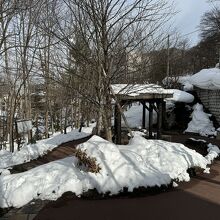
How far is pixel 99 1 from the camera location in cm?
930

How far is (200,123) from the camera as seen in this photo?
2062 cm

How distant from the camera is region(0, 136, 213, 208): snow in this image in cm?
701

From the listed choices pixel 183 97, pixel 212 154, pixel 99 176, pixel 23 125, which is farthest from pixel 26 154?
pixel 183 97

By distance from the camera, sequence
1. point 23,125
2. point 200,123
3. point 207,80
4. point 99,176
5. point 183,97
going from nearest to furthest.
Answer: point 99,176 < point 23,125 < point 200,123 < point 207,80 < point 183,97

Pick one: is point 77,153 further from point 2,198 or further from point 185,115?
point 185,115

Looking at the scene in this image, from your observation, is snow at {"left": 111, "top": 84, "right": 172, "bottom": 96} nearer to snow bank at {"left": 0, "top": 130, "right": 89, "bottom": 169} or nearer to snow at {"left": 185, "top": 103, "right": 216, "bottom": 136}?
snow bank at {"left": 0, "top": 130, "right": 89, "bottom": 169}

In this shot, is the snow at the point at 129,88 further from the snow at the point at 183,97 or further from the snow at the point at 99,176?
the snow at the point at 183,97

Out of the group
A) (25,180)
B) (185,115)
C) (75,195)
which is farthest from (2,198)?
(185,115)

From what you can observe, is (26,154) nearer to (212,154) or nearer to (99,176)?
(99,176)

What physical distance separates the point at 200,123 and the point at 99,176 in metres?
14.0

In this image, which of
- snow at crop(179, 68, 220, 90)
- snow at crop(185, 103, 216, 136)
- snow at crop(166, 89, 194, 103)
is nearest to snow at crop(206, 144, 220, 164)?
snow at crop(185, 103, 216, 136)

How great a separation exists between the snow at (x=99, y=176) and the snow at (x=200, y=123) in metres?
10.4

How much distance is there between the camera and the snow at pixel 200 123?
1919 centimetres

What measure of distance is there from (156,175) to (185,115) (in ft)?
49.7
